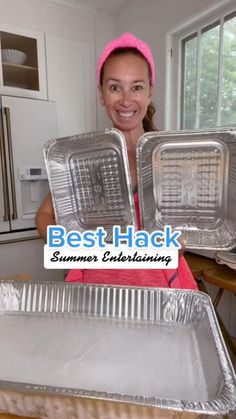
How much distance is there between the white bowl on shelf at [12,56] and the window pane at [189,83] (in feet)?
3.53

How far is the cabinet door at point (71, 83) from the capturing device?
2.01 meters

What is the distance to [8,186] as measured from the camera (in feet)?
6.00

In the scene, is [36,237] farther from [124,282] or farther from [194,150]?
[194,150]

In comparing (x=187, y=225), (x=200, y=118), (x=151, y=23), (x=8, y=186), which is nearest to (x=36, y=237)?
(x=8, y=186)

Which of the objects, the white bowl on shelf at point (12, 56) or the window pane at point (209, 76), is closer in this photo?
the window pane at point (209, 76)

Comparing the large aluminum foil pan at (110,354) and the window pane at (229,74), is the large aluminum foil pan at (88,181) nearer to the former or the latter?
the large aluminum foil pan at (110,354)

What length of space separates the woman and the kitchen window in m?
0.89

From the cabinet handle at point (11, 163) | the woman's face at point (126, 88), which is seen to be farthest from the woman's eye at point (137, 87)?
the cabinet handle at point (11, 163)

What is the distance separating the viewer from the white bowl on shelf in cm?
184

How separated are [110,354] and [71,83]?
199cm

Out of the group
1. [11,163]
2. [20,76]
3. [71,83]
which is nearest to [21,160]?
[11,163]

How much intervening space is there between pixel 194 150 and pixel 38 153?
1.44 m

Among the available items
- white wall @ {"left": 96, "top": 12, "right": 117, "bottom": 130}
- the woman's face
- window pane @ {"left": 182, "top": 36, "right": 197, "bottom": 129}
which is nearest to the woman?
the woman's face

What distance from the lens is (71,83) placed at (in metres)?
2.11
